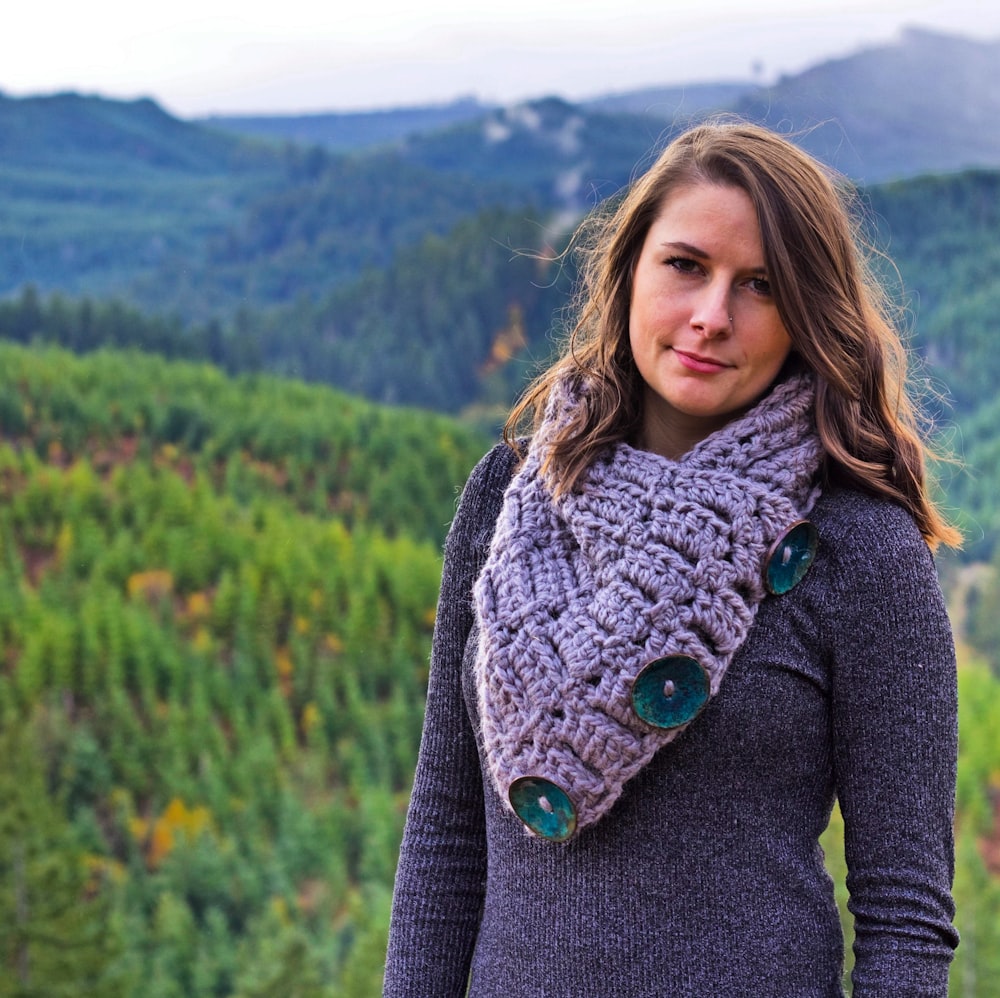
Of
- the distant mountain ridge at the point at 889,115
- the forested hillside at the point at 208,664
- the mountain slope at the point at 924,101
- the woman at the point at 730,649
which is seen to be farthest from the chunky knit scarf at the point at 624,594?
the mountain slope at the point at 924,101

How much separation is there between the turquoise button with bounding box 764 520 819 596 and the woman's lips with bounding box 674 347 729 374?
0.16m

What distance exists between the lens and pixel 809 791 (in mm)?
A: 1120

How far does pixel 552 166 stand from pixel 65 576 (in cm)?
1104

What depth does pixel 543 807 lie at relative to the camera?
1.12 meters

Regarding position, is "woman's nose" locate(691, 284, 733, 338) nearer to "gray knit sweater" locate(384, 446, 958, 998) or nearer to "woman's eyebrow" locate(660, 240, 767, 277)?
"woman's eyebrow" locate(660, 240, 767, 277)

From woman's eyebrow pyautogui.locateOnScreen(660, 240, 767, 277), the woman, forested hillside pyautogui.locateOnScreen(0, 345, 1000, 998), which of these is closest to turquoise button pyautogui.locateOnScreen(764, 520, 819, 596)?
the woman

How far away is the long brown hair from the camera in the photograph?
1.11m

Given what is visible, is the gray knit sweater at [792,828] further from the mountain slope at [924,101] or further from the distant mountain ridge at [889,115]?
the mountain slope at [924,101]

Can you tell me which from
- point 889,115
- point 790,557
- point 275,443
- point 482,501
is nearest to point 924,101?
point 889,115

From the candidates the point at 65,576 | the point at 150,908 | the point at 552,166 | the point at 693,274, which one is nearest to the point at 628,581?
the point at 693,274

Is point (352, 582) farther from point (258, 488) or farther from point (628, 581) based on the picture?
point (628, 581)

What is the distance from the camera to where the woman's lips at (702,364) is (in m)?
1.14

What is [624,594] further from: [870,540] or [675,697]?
[870,540]

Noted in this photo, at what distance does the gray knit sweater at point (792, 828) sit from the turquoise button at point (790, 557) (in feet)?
0.04
